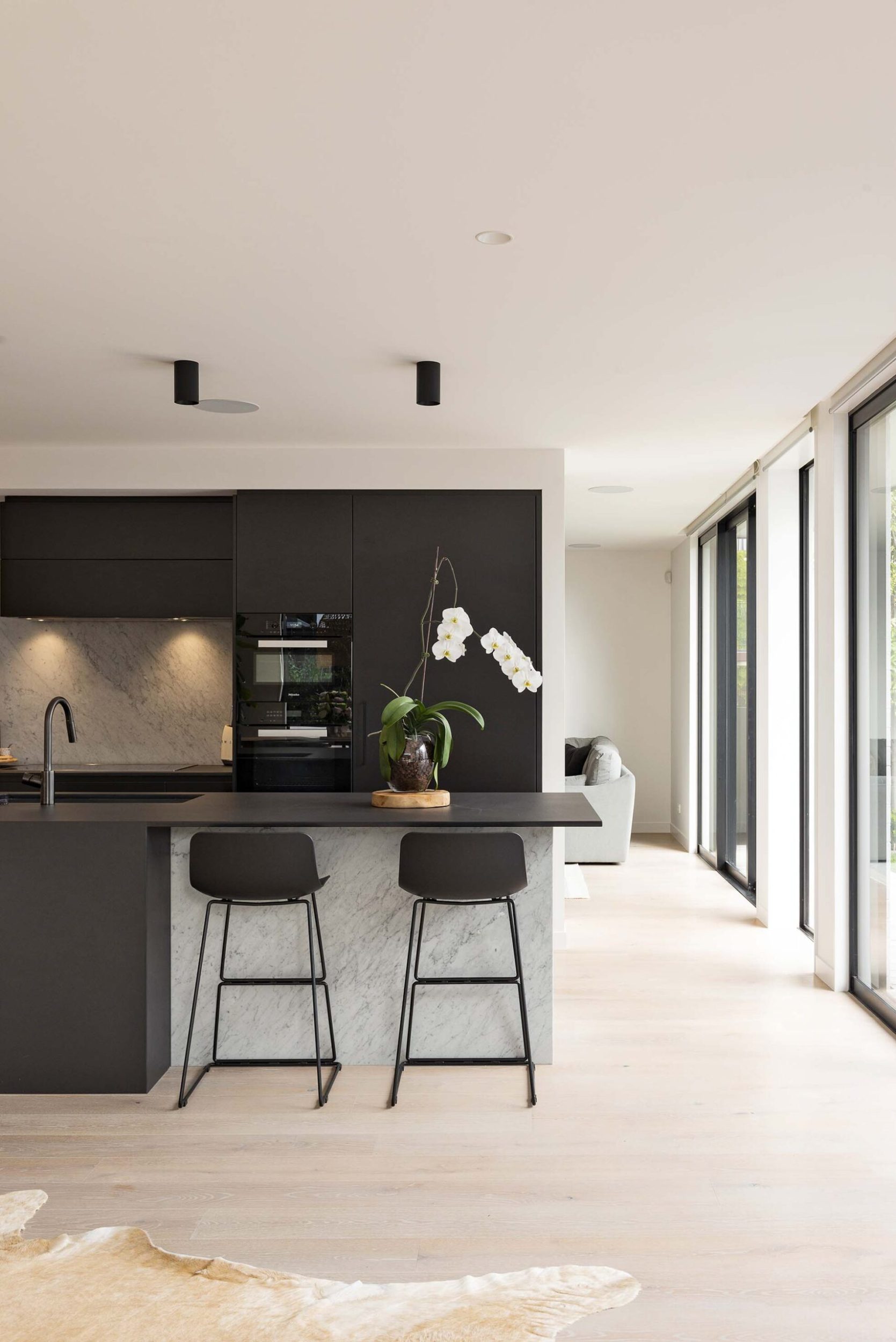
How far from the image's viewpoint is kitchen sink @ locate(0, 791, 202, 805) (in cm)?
559

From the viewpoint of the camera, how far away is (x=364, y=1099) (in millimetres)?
3484

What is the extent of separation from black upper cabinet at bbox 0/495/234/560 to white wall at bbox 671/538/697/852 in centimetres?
432

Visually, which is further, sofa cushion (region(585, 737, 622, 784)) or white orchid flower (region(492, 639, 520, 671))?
sofa cushion (region(585, 737, 622, 784))

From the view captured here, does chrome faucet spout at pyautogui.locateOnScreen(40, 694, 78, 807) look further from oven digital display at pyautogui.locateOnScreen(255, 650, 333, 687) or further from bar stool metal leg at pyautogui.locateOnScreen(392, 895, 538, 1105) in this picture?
oven digital display at pyautogui.locateOnScreen(255, 650, 333, 687)

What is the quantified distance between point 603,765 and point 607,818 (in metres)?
0.40

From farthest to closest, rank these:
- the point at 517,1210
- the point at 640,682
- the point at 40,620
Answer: the point at 640,682 < the point at 40,620 < the point at 517,1210

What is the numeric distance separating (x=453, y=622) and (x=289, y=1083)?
1728 mm

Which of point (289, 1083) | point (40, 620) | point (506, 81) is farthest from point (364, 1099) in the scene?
point (40, 620)

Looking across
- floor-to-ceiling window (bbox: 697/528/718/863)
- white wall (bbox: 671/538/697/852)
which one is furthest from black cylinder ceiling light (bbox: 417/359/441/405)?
white wall (bbox: 671/538/697/852)

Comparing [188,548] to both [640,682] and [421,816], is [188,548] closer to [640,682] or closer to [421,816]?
[421,816]

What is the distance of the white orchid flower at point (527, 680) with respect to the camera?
12.4 ft

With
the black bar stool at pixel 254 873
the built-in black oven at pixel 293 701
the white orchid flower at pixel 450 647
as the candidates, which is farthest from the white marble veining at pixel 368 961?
the built-in black oven at pixel 293 701

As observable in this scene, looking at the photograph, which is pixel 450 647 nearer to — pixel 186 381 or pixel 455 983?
pixel 455 983

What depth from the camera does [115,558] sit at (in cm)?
575
